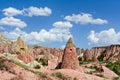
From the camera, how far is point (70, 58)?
133 ft

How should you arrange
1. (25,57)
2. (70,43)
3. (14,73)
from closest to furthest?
1. (14,73)
2. (70,43)
3. (25,57)

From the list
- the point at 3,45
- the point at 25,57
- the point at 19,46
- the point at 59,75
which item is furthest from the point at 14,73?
the point at 3,45

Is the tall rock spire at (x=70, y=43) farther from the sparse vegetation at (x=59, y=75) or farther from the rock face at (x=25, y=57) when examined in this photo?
the rock face at (x=25, y=57)

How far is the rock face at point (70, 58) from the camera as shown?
39.8m

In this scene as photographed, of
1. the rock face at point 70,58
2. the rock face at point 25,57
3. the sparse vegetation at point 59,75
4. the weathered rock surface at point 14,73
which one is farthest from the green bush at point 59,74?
the rock face at point 25,57

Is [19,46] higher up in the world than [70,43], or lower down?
higher up

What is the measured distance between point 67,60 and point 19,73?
15.7 m

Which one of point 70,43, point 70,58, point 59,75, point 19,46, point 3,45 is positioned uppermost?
point 3,45

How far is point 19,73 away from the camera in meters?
25.2

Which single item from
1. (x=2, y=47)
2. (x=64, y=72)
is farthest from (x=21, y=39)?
(x=64, y=72)

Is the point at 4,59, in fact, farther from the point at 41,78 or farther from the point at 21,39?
the point at 21,39

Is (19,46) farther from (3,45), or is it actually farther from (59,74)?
(59,74)

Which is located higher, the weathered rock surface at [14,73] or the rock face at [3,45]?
the rock face at [3,45]

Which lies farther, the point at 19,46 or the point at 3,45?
the point at 3,45
